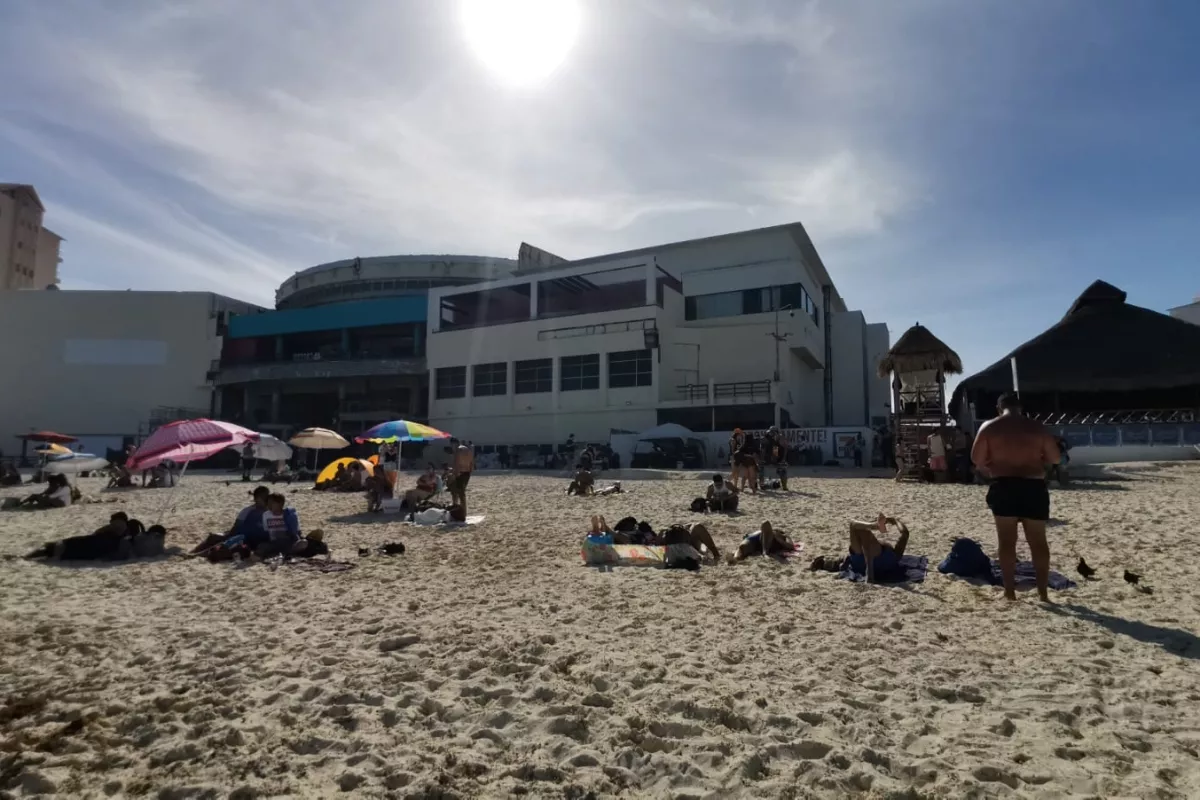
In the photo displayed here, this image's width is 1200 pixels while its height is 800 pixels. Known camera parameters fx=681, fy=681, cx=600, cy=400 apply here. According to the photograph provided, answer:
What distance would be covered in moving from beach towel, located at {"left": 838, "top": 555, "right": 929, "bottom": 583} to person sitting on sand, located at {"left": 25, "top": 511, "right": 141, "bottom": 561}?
27.1ft

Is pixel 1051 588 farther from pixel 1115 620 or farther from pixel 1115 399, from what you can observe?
pixel 1115 399

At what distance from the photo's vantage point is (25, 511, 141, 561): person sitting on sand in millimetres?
8047

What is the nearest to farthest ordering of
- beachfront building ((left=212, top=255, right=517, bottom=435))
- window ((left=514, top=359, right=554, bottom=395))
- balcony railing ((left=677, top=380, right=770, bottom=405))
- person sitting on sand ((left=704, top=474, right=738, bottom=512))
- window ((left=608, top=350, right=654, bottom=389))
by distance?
person sitting on sand ((left=704, top=474, right=738, bottom=512))
balcony railing ((left=677, top=380, right=770, bottom=405))
window ((left=608, top=350, right=654, bottom=389))
window ((left=514, top=359, right=554, bottom=395))
beachfront building ((left=212, top=255, right=517, bottom=435))

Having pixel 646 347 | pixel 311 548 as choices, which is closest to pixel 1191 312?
pixel 646 347

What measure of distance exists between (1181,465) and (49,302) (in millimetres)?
60354

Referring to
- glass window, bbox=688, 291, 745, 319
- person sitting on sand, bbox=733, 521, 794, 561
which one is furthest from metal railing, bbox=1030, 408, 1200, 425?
person sitting on sand, bbox=733, 521, 794, 561

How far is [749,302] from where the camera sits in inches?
1494

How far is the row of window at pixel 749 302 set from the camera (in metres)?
36.8

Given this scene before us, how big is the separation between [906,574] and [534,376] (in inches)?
1330

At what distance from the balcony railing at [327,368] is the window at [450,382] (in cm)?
119

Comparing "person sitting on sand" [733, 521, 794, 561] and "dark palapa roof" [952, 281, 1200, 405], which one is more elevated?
"dark palapa roof" [952, 281, 1200, 405]

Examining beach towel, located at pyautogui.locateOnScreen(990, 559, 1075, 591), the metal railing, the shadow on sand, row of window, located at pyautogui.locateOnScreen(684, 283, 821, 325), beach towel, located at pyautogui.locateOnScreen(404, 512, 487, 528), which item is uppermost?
row of window, located at pyautogui.locateOnScreen(684, 283, 821, 325)

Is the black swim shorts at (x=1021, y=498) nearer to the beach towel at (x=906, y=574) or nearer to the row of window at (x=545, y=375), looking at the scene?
the beach towel at (x=906, y=574)

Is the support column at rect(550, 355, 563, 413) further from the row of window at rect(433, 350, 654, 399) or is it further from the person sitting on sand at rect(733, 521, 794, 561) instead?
the person sitting on sand at rect(733, 521, 794, 561)
